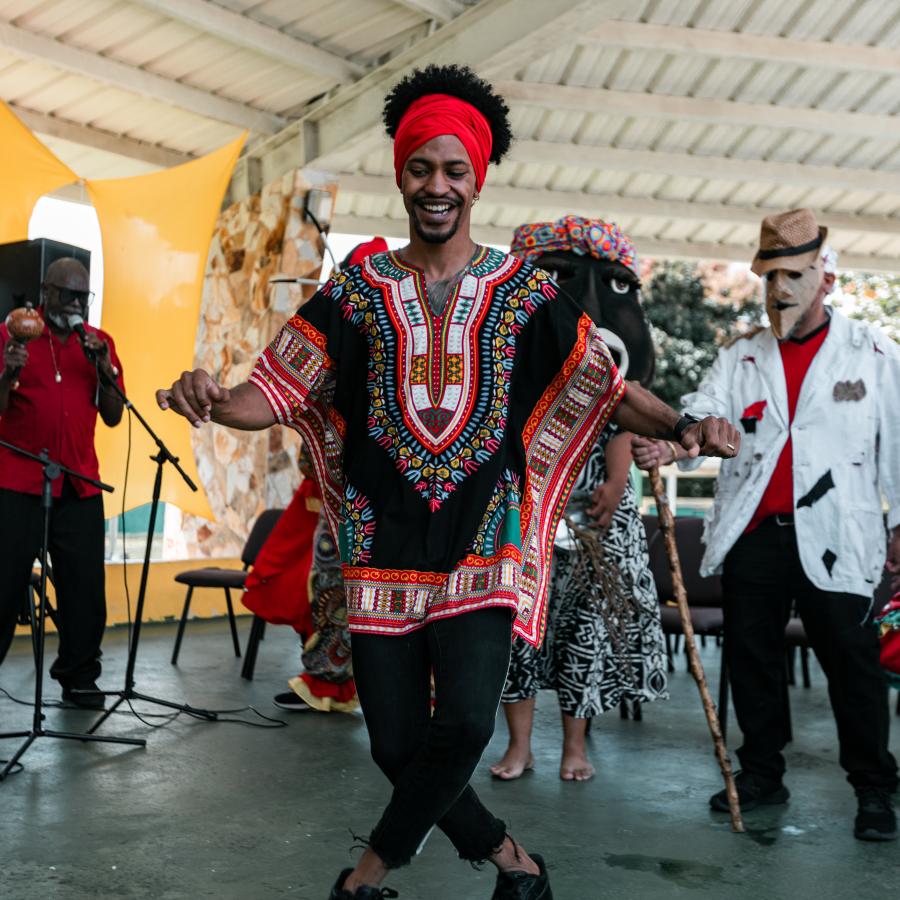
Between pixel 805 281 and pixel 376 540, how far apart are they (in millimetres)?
1967

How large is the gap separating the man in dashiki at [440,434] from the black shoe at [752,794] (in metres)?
1.35

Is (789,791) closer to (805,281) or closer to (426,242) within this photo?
(805,281)

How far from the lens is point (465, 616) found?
7.99ft

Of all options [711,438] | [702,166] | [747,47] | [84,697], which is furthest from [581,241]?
[702,166]

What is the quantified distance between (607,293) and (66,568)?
2637mm

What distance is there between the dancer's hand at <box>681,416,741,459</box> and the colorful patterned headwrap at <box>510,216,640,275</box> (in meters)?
2.00

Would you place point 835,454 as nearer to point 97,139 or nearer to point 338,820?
point 338,820

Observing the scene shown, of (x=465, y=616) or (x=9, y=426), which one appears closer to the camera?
(x=465, y=616)

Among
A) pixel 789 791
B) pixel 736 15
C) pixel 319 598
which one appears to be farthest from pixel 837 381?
pixel 736 15

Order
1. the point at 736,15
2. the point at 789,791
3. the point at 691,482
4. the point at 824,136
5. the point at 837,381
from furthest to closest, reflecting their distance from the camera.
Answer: the point at 691,482, the point at 824,136, the point at 736,15, the point at 789,791, the point at 837,381

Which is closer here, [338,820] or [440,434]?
[440,434]

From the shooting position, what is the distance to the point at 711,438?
8.03 feet

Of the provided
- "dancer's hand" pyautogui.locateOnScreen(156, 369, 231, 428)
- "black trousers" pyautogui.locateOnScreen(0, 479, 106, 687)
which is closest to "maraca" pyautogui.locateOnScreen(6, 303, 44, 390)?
"black trousers" pyautogui.locateOnScreen(0, 479, 106, 687)

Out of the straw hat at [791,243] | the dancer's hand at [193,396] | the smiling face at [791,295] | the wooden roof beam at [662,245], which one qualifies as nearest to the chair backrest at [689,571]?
the smiling face at [791,295]
